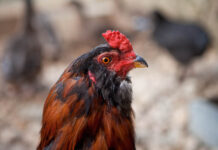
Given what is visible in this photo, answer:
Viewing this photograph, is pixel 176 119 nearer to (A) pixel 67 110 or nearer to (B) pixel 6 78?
(A) pixel 67 110

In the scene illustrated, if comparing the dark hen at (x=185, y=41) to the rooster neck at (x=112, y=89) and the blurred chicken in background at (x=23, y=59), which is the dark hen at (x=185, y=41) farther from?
the rooster neck at (x=112, y=89)

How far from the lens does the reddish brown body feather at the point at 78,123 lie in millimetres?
1587

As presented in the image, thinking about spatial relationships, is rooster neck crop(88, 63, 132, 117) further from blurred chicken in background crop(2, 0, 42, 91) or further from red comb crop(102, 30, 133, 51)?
blurred chicken in background crop(2, 0, 42, 91)

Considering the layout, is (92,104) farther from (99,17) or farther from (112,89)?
(99,17)

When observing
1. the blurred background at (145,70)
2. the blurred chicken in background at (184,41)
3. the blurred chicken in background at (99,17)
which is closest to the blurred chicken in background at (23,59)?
the blurred background at (145,70)

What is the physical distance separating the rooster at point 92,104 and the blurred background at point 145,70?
1.74 meters

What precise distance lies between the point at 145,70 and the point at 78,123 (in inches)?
194

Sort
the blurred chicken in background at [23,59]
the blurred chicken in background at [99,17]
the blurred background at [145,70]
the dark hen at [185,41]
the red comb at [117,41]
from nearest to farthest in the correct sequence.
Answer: the red comb at [117,41]
the blurred background at [145,70]
the blurred chicken in background at [23,59]
the dark hen at [185,41]
the blurred chicken in background at [99,17]

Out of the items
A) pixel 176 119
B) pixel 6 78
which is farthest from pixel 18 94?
pixel 176 119

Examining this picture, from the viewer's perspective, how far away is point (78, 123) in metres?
1.58

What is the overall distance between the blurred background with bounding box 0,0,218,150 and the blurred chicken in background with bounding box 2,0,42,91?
20mm

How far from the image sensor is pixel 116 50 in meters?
1.71

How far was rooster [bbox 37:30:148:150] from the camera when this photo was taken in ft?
5.22

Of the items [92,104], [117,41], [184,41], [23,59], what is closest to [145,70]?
[184,41]
